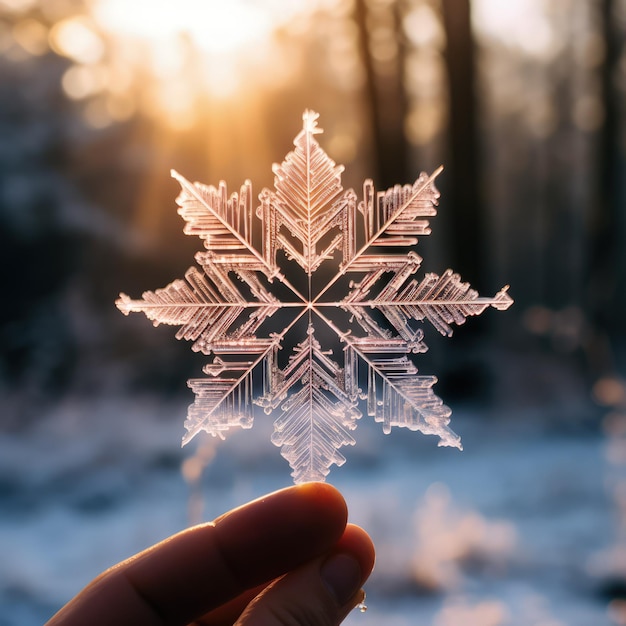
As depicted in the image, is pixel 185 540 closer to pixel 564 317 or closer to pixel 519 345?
pixel 519 345

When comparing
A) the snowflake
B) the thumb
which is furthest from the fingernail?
the snowflake

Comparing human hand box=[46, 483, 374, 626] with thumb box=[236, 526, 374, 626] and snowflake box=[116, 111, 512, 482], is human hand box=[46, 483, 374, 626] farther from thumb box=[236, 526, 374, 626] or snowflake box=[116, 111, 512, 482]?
snowflake box=[116, 111, 512, 482]

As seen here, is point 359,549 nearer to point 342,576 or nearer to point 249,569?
point 342,576

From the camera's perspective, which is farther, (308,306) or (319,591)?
(308,306)

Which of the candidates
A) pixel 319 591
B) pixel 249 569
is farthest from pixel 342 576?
pixel 249 569

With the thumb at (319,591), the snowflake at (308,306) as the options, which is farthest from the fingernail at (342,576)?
the snowflake at (308,306)

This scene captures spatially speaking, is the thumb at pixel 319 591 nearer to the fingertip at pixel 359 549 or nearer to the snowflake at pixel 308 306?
the fingertip at pixel 359 549

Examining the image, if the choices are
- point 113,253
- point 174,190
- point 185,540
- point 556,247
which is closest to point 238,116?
point 174,190
